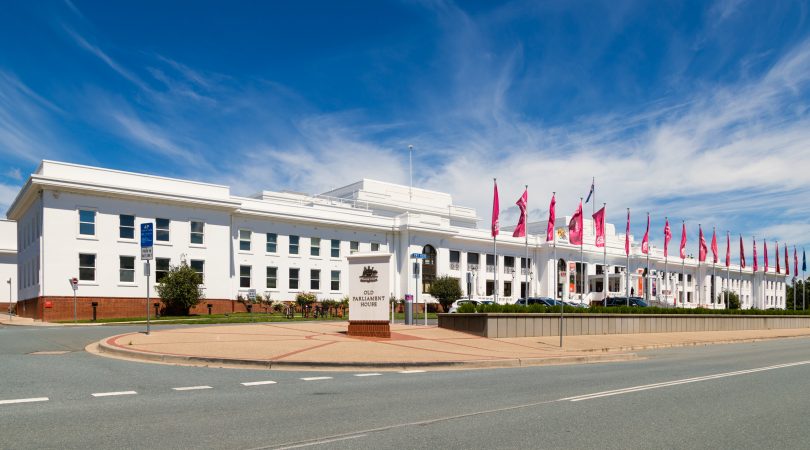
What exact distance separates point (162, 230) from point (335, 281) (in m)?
15.9

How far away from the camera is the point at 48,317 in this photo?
39281 millimetres

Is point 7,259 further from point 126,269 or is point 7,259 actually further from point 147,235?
point 147,235

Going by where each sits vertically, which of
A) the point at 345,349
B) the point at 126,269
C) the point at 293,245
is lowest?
the point at 345,349

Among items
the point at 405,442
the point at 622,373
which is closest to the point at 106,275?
the point at 622,373

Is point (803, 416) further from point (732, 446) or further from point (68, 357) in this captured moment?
point (68, 357)

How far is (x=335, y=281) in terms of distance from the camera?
55.8 meters

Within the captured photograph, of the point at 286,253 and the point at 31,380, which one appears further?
the point at 286,253

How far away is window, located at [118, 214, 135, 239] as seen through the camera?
42625 millimetres

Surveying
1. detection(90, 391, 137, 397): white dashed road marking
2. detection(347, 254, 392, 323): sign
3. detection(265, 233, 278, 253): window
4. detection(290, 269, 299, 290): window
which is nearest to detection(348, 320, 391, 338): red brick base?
detection(347, 254, 392, 323): sign

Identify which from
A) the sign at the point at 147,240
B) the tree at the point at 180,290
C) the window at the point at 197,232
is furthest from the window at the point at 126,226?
the sign at the point at 147,240

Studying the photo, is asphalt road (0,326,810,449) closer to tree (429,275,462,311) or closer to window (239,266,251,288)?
window (239,266,251,288)

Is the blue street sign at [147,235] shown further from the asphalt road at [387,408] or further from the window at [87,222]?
the window at [87,222]

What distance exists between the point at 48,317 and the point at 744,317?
Result: 1655 inches

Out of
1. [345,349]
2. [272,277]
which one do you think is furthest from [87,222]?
[345,349]
